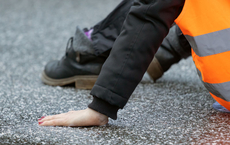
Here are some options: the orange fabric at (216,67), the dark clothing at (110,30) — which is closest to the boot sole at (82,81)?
the dark clothing at (110,30)

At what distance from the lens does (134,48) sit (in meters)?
0.80

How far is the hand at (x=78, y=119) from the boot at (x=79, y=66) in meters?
0.49

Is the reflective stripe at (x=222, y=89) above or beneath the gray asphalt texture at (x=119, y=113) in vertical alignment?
above

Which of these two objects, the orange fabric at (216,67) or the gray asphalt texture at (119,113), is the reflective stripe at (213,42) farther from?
the gray asphalt texture at (119,113)

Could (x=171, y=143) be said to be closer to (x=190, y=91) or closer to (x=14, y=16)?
(x=190, y=91)

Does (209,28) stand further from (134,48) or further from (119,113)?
(119,113)

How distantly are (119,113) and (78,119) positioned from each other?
22 centimetres

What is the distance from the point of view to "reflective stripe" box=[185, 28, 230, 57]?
812 mm

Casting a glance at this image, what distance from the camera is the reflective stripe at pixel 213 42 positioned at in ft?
2.67

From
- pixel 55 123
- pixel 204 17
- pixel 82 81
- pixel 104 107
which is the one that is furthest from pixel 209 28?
Result: pixel 82 81

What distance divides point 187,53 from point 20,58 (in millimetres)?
1212

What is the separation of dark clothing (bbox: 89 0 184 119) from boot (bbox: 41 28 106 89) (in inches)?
22.0

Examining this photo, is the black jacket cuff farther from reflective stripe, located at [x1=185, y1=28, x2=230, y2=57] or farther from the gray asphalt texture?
reflective stripe, located at [x1=185, y1=28, x2=230, y2=57]

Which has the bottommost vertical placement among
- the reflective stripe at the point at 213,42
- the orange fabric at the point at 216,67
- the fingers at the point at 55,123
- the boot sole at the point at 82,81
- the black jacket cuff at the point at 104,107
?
the boot sole at the point at 82,81
